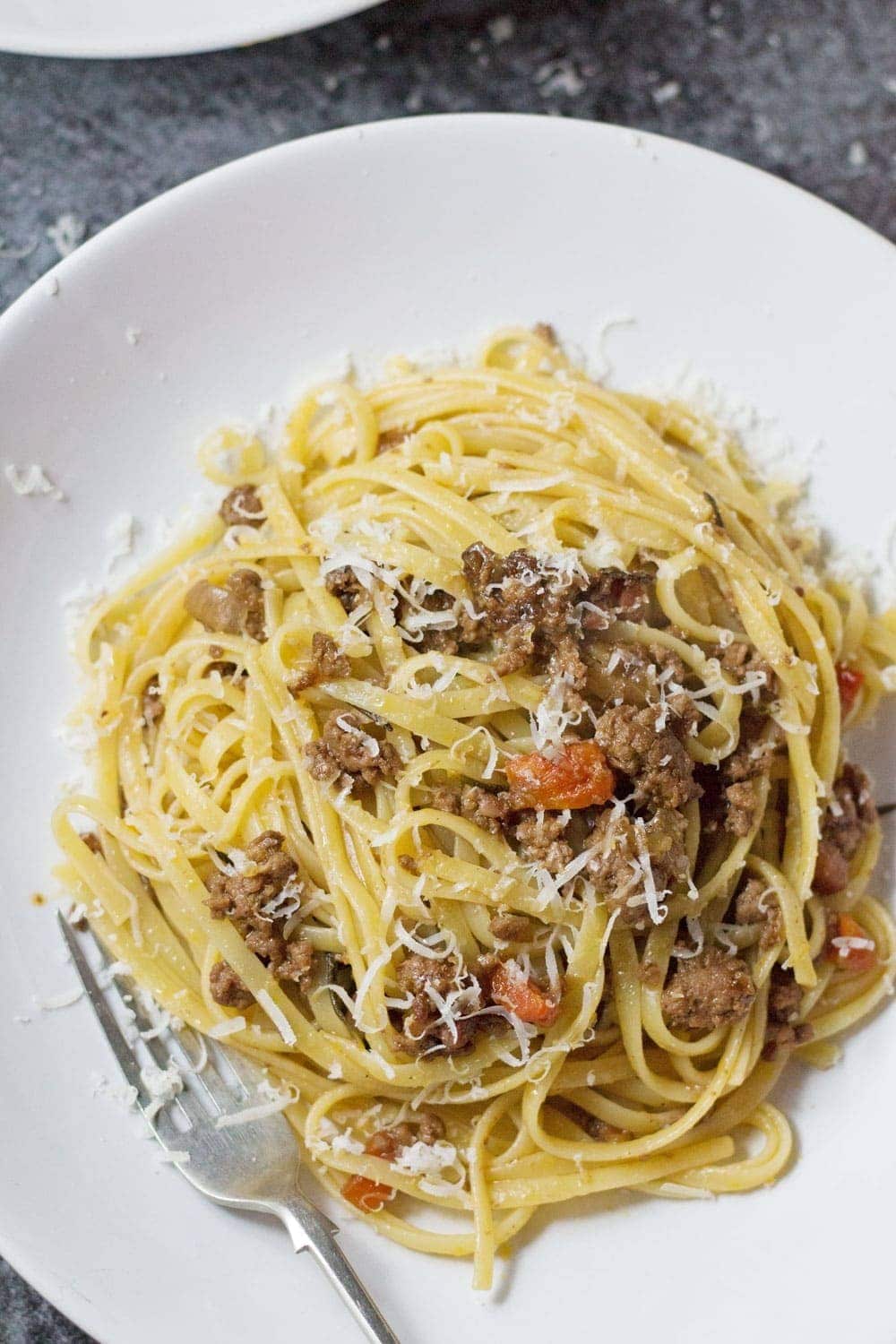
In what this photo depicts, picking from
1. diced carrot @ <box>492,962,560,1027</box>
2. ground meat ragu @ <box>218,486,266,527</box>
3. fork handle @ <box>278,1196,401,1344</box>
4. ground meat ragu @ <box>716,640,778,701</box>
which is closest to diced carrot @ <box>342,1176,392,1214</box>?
fork handle @ <box>278,1196,401,1344</box>

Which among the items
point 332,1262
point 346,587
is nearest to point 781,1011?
point 332,1262

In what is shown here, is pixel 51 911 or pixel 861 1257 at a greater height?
pixel 51 911

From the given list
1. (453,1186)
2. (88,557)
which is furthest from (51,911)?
(453,1186)

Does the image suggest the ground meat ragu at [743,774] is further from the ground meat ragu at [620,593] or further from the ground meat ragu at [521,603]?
the ground meat ragu at [521,603]

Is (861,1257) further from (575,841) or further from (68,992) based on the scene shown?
(68,992)

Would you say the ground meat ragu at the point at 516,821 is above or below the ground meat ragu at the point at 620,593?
below

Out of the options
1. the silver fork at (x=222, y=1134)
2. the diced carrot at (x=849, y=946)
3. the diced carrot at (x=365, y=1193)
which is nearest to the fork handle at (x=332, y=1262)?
the silver fork at (x=222, y=1134)
